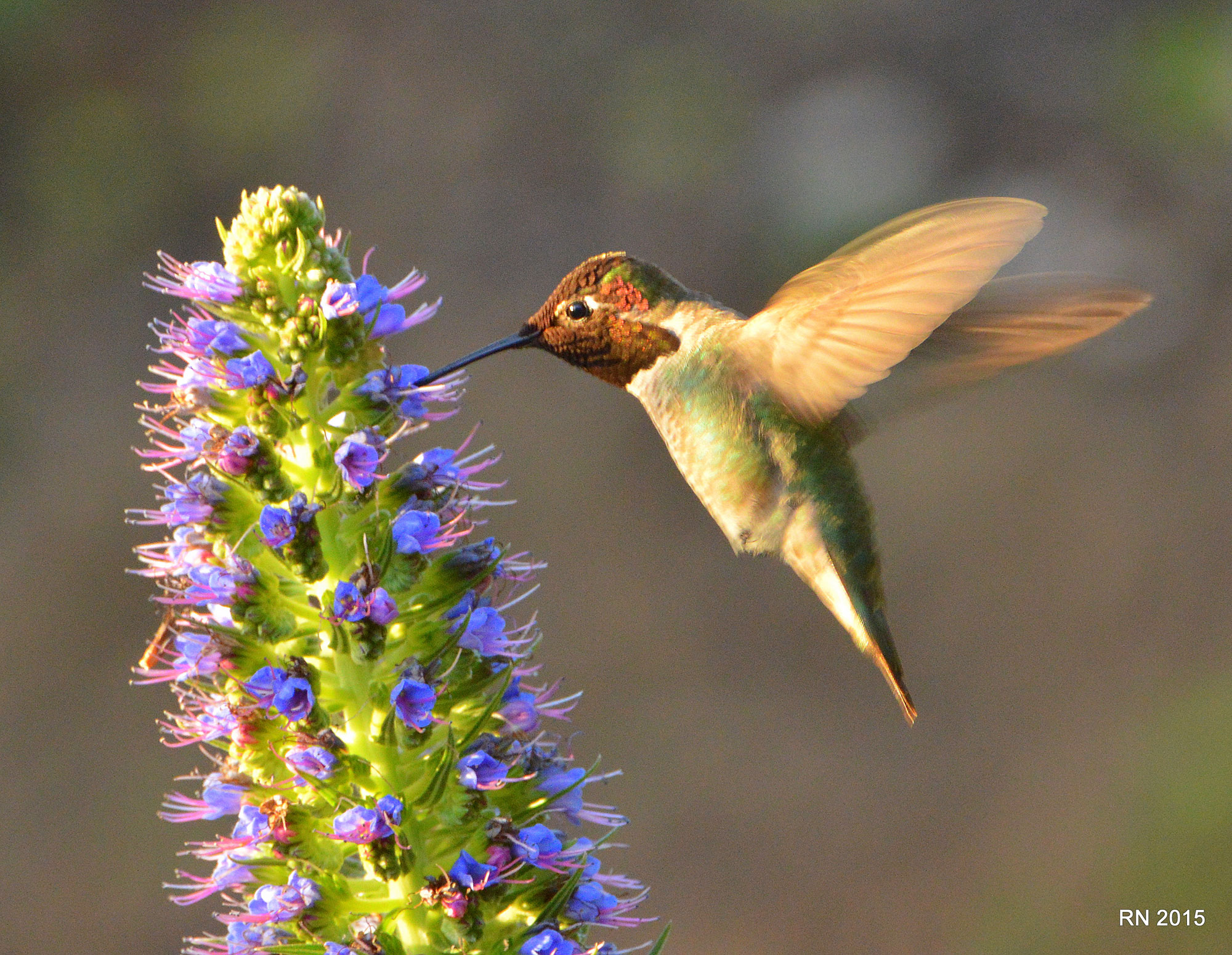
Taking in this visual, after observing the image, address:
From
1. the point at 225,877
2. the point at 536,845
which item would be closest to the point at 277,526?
the point at 225,877

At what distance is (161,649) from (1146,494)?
666 cm

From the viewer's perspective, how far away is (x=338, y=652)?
257 centimetres

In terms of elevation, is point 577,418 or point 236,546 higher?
point 577,418

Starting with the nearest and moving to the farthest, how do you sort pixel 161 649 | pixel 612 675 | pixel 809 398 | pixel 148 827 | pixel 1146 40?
pixel 161 649 < pixel 809 398 < pixel 148 827 < pixel 612 675 < pixel 1146 40

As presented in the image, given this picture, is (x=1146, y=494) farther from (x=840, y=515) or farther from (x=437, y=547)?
(x=437, y=547)

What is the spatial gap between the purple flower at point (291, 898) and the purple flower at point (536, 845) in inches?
15.4

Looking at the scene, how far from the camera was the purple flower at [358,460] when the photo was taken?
254cm

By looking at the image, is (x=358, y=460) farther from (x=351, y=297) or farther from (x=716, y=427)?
(x=716, y=427)

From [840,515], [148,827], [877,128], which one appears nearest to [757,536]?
[840,515]

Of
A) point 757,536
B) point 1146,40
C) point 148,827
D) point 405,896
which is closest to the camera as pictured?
point 405,896

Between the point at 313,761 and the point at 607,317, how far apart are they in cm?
159

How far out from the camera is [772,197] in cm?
830

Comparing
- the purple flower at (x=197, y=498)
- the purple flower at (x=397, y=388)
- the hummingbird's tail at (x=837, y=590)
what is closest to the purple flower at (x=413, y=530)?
the purple flower at (x=397, y=388)

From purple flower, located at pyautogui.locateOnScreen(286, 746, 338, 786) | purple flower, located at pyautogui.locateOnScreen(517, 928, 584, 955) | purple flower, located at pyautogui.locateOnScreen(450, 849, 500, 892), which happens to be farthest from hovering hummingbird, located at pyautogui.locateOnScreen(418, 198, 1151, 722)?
purple flower, located at pyautogui.locateOnScreen(517, 928, 584, 955)
